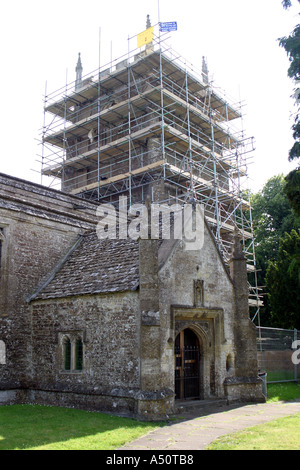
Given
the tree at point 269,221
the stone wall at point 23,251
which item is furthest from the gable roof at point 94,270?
the tree at point 269,221

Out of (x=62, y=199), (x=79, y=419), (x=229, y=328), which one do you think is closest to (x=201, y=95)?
(x=62, y=199)

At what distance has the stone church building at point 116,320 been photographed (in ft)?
39.1

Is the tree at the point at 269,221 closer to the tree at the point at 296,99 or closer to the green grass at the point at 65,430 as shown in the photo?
the tree at the point at 296,99

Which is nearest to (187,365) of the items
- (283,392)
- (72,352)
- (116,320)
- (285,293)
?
(116,320)

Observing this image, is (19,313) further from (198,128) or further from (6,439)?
(198,128)

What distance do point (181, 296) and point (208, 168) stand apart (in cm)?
1972

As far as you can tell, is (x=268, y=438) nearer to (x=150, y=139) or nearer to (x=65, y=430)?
(x=65, y=430)

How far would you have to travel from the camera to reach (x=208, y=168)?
31469 mm

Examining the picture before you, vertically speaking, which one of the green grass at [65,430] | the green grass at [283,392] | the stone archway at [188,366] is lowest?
the green grass at [283,392]

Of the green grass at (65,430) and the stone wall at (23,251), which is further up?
the stone wall at (23,251)

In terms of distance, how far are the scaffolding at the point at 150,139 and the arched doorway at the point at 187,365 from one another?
13.0m

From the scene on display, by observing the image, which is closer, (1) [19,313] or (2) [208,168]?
(1) [19,313]

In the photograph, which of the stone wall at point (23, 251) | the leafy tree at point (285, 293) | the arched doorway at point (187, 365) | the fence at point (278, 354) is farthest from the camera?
the leafy tree at point (285, 293)

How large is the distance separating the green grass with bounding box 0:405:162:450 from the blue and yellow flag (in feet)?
82.4
